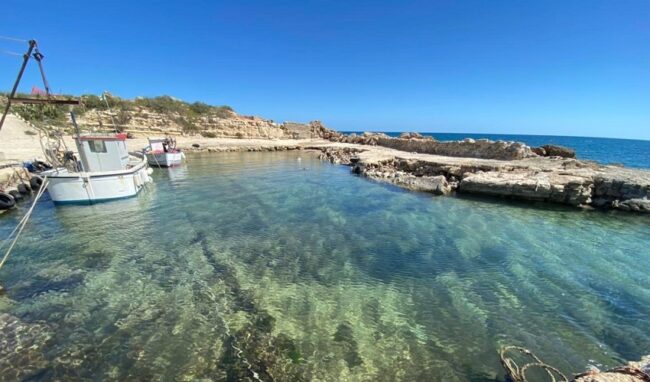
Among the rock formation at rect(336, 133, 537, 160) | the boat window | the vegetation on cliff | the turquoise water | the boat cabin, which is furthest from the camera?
the vegetation on cliff

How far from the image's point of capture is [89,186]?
49.3 ft

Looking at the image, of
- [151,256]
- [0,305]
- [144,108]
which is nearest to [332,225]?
[151,256]

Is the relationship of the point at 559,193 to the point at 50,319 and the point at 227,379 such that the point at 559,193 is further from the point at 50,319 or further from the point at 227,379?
the point at 50,319

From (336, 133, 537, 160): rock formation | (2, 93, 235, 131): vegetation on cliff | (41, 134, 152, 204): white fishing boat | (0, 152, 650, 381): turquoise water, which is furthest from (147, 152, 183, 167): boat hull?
(336, 133, 537, 160): rock formation

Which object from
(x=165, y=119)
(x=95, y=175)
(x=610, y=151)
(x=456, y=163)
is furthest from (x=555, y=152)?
(x=165, y=119)

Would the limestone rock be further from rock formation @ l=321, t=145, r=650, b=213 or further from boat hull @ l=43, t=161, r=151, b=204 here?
boat hull @ l=43, t=161, r=151, b=204

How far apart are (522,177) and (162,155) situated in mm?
30498

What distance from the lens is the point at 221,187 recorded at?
65.3 ft

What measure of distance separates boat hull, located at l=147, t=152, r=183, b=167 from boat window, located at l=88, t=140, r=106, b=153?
40.9 feet

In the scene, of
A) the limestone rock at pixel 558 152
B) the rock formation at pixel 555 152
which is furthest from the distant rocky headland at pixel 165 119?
the limestone rock at pixel 558 152

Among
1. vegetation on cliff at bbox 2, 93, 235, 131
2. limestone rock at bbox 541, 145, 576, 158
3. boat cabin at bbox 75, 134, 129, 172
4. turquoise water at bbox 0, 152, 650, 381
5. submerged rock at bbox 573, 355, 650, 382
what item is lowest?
turquoise water at bbox 0, 152, 650, 381

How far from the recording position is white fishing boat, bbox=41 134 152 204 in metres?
14.5

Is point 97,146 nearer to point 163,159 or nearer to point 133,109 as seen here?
point 163,159

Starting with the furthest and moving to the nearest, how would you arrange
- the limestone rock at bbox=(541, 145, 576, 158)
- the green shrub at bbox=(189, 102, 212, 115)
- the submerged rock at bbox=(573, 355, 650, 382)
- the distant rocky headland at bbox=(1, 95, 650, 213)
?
the green shrub at bbox=(189, 102, 212, 115) → the limestone rock at bbox=(541, 145, 576, 158) → the distant rocky headland at bbox=(1, 95, 650, 213) → the submerged rock at bbox=(573, 355, 650, 382)
